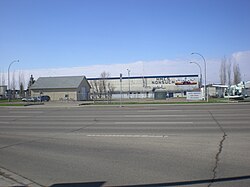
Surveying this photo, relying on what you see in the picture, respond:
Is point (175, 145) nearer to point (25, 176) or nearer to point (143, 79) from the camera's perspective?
point (25, 176)

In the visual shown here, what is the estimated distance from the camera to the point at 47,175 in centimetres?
674

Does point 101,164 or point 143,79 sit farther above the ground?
point 143,79

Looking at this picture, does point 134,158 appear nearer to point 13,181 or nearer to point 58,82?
point 13,181

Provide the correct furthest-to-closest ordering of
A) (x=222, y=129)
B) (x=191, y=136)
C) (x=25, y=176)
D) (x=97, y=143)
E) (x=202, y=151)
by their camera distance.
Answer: (x=222, y=129), (x=191, y=136), (x=97, y=143), (x=202, y=151), (x=25, y=176)

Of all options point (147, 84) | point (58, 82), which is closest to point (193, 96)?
point (58, 82)

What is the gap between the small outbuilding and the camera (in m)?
81.6

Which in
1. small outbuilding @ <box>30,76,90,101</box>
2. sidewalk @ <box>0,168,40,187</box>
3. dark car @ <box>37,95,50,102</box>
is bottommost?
sidewalk @ <box>0,168,40,187</box>

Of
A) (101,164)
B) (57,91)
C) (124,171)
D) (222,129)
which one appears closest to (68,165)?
(101,164)

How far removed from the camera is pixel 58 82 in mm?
85000

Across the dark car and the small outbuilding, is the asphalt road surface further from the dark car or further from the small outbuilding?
the small outbuilding

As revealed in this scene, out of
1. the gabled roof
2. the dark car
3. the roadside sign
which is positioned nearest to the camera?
the roadside sign

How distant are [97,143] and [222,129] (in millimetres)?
5866

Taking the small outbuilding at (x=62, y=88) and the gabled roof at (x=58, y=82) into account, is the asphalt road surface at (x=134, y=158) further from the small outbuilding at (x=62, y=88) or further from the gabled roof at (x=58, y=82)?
the gabled roof at (x=58, y=82)

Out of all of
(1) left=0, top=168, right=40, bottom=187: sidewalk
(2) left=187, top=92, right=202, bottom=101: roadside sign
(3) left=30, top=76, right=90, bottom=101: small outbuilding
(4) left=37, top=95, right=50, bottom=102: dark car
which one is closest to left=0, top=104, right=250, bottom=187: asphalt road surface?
(1) left=0, top=168, right=40, bottom=187: sidewalk
